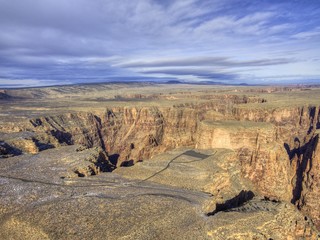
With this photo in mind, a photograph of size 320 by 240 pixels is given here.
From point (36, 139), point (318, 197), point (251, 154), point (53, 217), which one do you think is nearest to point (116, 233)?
point (53, 217)

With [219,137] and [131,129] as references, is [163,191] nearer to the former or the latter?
[219,137]

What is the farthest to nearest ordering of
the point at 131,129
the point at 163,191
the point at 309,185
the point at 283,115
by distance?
1. the point at 131,129
2. the point at 283,115
3. the point at 309,185
4. the point at 163,191

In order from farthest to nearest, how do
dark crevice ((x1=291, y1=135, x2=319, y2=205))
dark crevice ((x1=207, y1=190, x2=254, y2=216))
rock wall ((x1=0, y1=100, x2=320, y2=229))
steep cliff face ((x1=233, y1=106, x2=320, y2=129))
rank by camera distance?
steep cliff face ((x1=233, y1=106, x2=320, y2=129)), dark crevice ((x1=291, y1=135, x2=319, y2=205)), rock wall ((x1=0, y1=100, x2=320, y2=229)), dark crevice ((x1=207, y1=190, x2=254, y2=216))

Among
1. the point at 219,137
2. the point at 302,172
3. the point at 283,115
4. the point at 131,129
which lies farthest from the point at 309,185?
the point at 131,129

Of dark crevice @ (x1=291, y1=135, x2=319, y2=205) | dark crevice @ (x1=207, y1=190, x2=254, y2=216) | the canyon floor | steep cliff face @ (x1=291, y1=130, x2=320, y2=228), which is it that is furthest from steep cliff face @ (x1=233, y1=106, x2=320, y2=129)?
dark crevice @ (x1=207, y1=190, x2=254, y2=216)

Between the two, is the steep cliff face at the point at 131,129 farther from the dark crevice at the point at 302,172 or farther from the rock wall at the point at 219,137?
the dark crevice at the point at 302,172

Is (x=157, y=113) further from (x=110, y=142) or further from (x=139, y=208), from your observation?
(x=139, y=208)

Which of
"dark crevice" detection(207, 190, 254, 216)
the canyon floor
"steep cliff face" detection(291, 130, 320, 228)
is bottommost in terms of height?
"steep cliff face" detection(291, 130, 320, 228)

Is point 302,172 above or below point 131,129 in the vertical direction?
below

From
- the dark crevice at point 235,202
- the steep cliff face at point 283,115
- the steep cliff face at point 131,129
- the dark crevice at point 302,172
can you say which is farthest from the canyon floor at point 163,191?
the steep cliff face at point 283,115

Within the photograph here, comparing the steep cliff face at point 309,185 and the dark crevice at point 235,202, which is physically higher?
the dark crevice at point 235,202

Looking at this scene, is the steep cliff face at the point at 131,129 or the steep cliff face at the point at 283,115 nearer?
the steep cliff face at the point at 131,129

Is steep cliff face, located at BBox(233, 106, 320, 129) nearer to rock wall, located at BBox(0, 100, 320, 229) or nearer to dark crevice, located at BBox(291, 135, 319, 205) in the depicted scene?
rock wall, located at BBox(0, 100, 320, 229)
